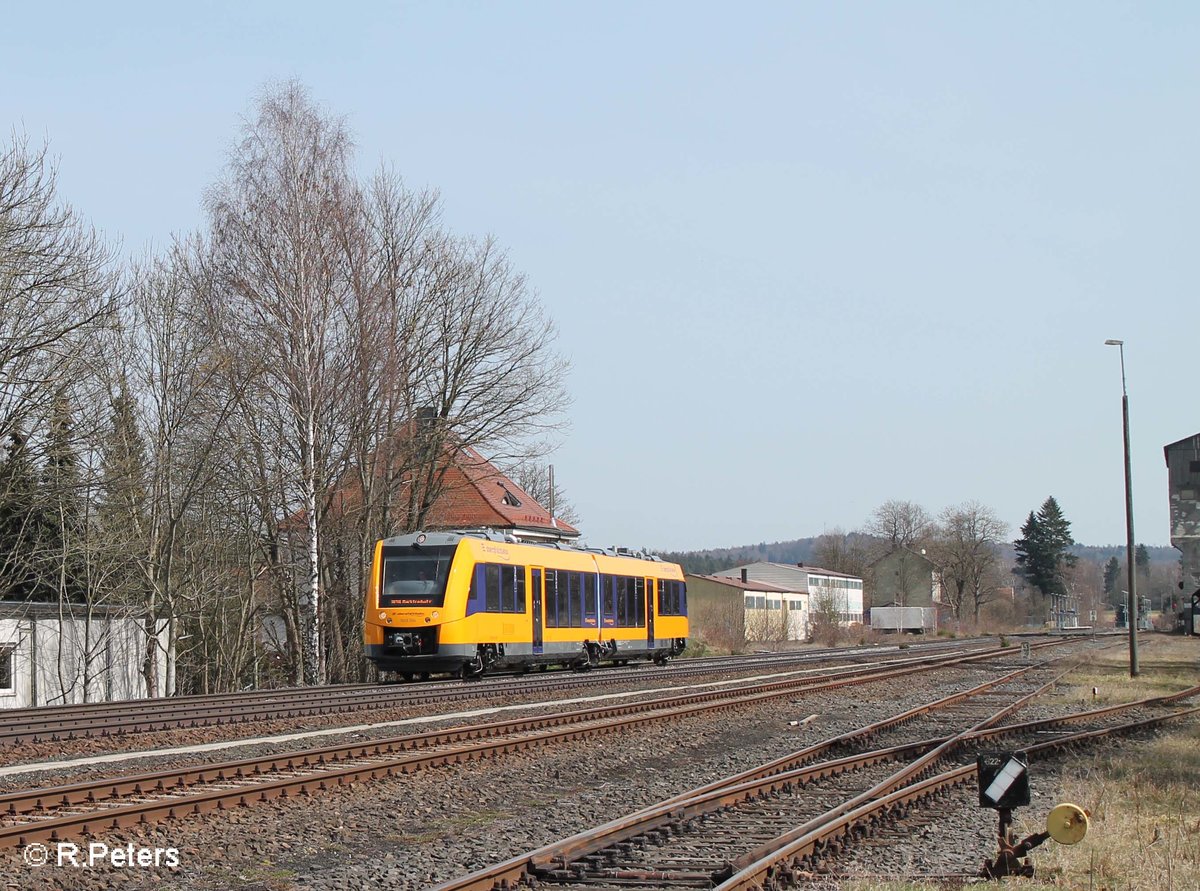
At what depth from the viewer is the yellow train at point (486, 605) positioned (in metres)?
25.4

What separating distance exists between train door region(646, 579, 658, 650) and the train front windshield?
12.3 m

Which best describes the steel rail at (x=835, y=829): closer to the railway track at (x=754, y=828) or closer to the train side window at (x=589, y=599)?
the railway track at (x=754, y=828)

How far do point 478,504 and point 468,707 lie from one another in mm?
37794

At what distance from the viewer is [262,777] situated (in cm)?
1209

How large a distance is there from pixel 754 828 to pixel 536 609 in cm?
1936

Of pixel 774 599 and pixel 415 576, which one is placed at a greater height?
pixel 415 576

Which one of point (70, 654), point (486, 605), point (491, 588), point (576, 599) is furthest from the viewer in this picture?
point (576, 599)

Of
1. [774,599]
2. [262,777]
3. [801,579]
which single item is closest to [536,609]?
[262,777]

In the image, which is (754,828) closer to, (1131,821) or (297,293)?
(1131,821)

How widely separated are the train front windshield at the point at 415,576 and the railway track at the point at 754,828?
Result: 37.7ft

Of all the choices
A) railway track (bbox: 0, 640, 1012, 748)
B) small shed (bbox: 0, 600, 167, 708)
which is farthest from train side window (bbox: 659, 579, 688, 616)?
small shed (bbox: 0, 600, 167, 708)

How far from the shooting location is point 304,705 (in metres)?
20.6

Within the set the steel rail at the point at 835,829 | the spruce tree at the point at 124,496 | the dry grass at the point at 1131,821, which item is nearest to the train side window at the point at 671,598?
the spruce tree at the point at 124,496

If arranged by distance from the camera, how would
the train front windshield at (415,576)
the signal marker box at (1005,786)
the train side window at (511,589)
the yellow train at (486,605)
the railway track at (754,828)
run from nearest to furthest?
the railway track at (754,828) < the signal marker box at (1005,786) < the train front windshield at (415,576) < the yellow train at (486,605) < the train side window at (511,589)
